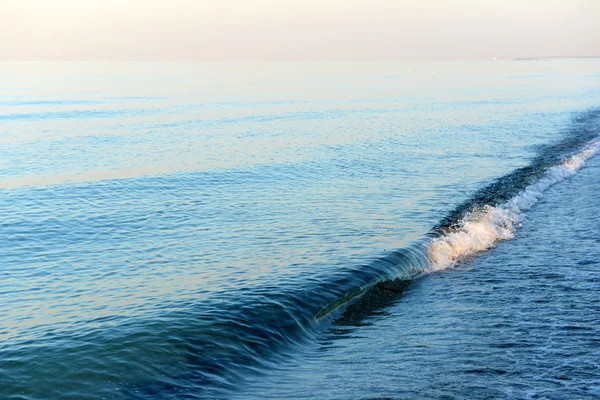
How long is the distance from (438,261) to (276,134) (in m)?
30.4

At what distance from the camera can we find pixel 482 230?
857 inches

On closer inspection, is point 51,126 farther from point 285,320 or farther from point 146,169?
point 285,320

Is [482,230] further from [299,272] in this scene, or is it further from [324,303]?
[324,303]

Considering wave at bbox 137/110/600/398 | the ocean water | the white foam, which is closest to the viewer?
the ocean water

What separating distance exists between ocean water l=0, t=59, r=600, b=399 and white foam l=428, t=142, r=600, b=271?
83 millimetres

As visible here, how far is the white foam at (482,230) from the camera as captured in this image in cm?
1966

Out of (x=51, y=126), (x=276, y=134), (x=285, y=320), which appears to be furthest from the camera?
(x=51, y=126)

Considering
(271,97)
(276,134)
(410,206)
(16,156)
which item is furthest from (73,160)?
(271,97)

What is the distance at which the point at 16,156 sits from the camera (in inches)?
1523

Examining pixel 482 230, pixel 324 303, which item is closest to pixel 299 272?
pixel 324 303

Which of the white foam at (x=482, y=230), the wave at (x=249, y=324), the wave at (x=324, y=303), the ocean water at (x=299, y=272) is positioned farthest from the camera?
the white foam at (x=482, y=230)

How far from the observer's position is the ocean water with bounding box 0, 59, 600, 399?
11570 mm

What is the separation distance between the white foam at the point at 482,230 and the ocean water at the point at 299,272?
83 millimetres

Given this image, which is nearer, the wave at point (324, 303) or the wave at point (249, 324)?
the wave at point (249, 324)
